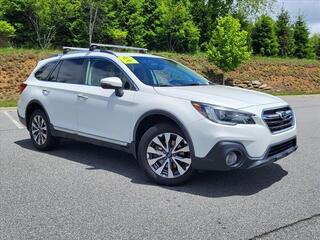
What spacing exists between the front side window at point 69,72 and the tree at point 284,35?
36.7 m

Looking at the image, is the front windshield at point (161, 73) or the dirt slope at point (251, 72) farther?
the dirt slope at point (251, 72)

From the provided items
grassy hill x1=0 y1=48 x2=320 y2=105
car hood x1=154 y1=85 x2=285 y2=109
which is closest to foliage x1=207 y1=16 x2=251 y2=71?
grassy hill x1=0 y1=48 x2=320 y2=105

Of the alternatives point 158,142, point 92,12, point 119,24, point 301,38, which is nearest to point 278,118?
point 158,142

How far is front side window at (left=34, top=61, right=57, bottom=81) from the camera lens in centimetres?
736

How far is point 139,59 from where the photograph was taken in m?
6.40

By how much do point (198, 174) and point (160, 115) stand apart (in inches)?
43.4

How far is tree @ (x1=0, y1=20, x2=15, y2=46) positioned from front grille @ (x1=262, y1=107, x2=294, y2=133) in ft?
67.5

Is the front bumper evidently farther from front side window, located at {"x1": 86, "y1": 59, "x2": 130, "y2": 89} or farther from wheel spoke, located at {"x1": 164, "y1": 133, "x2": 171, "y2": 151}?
front side window, located at {"x1": 86, "y1": 59, "x2": 130, "y2": 89}

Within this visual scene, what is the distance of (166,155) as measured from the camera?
5445 millimetres

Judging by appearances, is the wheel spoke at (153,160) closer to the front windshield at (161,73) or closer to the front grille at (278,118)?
the front windshield at (161,73)

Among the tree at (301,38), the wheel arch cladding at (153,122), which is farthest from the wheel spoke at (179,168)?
the tree at (301,38)

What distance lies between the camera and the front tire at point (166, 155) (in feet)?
17.4

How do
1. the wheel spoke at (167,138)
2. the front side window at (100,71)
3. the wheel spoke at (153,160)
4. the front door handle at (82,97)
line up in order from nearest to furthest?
the wheel spoke at (167,138)
the wheel spoke at (153,160)
the front side window at (100,71)
the front door handle at (82,97)

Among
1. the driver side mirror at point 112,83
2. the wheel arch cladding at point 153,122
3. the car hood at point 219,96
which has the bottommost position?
the wheel arch cladding at point 153,122
